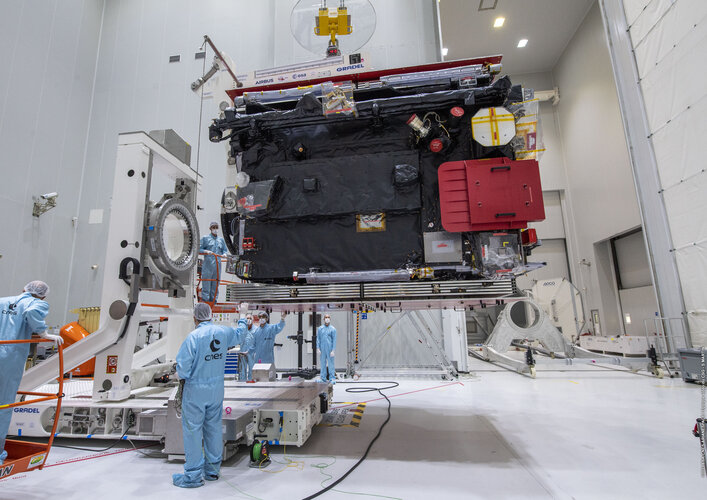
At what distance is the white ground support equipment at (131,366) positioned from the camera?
4.05m

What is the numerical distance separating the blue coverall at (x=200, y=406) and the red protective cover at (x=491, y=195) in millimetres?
2664

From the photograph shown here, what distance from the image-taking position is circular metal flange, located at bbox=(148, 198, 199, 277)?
4574 millimetres

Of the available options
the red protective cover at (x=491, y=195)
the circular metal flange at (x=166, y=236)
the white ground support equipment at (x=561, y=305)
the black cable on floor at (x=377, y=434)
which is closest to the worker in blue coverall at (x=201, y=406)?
the black cable on floor at (x=377, y=434)

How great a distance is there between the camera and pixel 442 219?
3.39m

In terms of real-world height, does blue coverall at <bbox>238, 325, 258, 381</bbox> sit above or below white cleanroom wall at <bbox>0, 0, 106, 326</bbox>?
below

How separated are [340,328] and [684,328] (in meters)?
8.42

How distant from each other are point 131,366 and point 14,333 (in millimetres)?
1252

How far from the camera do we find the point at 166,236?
5309 millimetres

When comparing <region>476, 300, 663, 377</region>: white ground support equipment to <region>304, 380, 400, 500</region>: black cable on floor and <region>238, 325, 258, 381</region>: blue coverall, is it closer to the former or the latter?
<region>304, 380, 400, 500</region>: black cable on floor

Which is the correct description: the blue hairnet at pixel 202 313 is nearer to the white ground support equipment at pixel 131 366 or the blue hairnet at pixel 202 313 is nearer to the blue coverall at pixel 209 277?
the white ground support equipment at pixel 131 366

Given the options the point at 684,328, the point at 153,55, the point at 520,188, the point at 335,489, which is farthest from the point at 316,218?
the point at 153,55

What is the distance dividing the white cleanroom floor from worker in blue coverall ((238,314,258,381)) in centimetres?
355

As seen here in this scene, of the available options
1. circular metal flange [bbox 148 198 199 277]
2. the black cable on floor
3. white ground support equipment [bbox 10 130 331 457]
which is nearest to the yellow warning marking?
white ground support equipment [bbox 10 130 331 457]

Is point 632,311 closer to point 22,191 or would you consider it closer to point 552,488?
point 552,488
